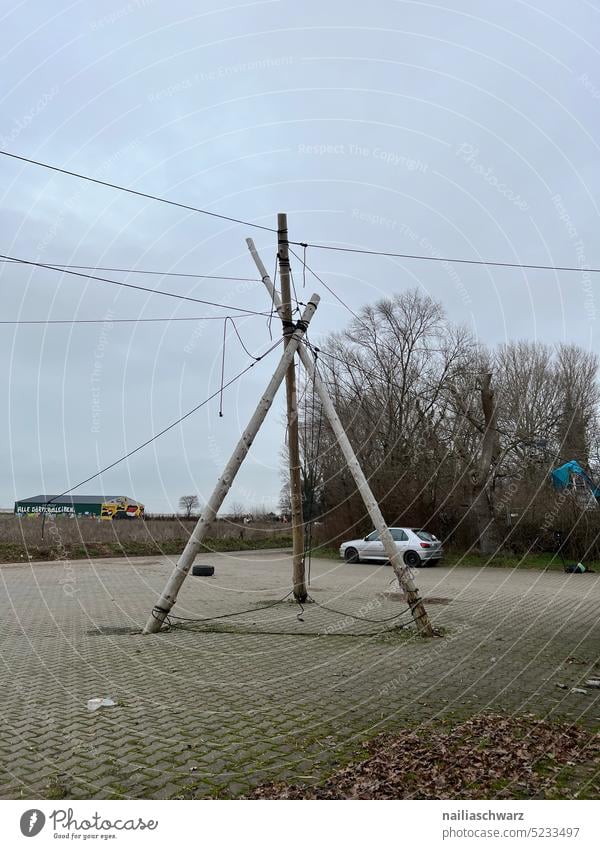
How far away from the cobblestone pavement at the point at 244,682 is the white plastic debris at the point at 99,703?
0.34 ft

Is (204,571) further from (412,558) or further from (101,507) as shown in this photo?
(101,507)

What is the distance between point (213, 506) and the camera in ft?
31.0

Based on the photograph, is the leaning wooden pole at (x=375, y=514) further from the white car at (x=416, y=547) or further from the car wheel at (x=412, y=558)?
the car wheel at (x=412, y=558)

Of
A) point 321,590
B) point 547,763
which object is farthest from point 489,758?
point 321,590

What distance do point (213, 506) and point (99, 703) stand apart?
404 centimetres

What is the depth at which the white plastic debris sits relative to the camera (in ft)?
18.2

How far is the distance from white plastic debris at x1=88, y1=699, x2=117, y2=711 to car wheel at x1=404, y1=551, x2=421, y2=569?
61.0ft

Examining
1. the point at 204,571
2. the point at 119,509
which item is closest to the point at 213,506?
the point at 204,571

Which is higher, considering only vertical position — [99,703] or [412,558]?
[99,703]

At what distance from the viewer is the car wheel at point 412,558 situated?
23.3 m

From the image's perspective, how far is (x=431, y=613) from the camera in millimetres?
11828

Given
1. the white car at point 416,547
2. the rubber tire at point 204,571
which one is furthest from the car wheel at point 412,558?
the rubber tire at point 204,571

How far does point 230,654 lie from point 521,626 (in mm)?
4918

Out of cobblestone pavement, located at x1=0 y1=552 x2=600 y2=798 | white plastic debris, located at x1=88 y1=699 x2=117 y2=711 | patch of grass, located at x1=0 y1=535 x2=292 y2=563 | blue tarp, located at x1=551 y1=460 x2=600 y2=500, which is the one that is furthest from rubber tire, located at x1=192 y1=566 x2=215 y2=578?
white plastic debris, located at x1=88 y1=699 x2=117 y2=711
